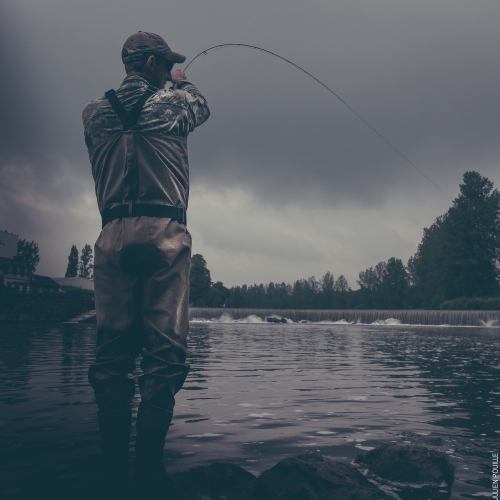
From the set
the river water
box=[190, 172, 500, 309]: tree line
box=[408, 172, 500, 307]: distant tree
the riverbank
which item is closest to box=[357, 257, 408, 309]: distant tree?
box=[190, 172, 500, 309]: tree line

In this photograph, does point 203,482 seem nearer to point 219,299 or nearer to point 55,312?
point 55,312

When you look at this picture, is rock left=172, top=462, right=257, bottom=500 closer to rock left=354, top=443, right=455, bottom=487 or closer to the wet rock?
rock left=354, top=443, right=455, bottom=487

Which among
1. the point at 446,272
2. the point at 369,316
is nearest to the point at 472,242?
the point at 446,272

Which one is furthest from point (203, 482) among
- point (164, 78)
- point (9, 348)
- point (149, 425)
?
point (9, 348)

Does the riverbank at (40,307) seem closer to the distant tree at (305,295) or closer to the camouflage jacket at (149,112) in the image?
the camouflage jacket at (149,112)

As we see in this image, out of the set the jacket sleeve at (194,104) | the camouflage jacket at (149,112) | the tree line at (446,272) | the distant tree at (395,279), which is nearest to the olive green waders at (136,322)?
the camouflage jacket at (149,112)

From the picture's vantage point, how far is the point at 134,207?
3.53m

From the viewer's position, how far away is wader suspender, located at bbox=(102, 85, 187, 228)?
11.6ft

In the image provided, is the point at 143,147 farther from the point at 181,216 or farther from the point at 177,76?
the point at 177,76

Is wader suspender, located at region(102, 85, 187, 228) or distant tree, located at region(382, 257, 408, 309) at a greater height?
distant tree, located at region(382, 257, 408, 309)

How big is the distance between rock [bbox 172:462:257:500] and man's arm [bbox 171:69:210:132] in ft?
7.59

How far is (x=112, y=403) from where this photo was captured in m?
3.48

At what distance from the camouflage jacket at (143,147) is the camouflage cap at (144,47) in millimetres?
212

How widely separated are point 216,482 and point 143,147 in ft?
7.33
